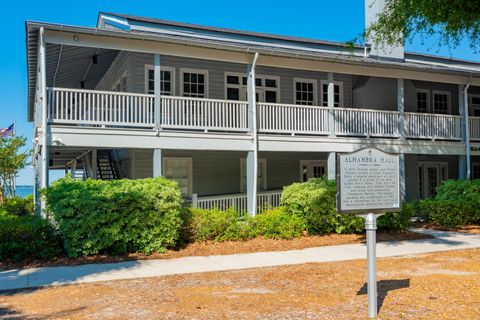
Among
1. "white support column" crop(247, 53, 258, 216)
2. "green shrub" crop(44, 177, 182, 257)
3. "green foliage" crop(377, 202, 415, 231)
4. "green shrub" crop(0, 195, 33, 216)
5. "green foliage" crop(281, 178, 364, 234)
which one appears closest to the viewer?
"green shrub" crop(44, 177, 182, 257)

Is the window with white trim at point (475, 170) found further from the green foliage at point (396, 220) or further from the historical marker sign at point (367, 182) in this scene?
the historical marker sign at point (367, 182)

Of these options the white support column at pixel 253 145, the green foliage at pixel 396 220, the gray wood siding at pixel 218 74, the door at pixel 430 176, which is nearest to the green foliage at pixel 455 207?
the green foliage at pixel 396 220

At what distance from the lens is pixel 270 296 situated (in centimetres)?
670

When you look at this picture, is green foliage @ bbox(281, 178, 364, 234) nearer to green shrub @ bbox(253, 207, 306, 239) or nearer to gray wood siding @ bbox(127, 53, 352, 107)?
green shrub @ bbox(253, 207, 306, 239)

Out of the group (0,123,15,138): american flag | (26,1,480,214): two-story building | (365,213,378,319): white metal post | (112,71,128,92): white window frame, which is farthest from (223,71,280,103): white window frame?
(0,123,15,138): american flag

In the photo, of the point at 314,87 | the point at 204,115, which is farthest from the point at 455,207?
the point at 204,115

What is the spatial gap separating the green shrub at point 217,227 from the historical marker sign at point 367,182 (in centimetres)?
604

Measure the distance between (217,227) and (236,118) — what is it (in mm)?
5019

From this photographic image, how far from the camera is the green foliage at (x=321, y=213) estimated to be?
1240 cm

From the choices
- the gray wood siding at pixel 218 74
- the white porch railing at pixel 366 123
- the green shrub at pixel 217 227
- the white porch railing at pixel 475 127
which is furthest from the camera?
the white porch railing at pixel 475 127

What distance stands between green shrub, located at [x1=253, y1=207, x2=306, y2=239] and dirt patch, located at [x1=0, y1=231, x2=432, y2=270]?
0.58 feet

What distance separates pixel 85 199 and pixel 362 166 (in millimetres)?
6234

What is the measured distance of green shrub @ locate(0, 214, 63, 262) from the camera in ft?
31.1

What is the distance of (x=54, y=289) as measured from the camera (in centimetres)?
735
